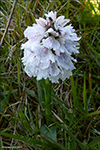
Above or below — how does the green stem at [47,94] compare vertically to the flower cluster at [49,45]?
below

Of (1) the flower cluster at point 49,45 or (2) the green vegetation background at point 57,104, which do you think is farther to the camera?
(2) the green vegetation background at point 57,104

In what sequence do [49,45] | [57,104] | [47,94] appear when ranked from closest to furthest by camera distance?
[49,45], [47,94], [57,104]

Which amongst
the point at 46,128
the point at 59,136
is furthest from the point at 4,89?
the point at 59,136

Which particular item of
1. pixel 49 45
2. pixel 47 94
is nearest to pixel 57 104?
pixel 47 94

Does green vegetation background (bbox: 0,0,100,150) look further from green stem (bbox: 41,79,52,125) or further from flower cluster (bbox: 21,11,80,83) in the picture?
flower cluster (bbox: 21,11,80,83)

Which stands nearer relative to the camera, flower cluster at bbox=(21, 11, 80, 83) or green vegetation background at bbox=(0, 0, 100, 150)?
flower cluster at bbox=(21, 11, 80, 83)

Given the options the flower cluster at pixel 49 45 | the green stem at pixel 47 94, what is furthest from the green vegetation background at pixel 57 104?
the flower cluster at pixel 49 45

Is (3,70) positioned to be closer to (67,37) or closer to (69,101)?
(69,101)

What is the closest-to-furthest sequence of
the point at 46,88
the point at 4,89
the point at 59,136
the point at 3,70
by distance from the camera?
1. the point at 46,88
2. the point at 59,136
3. the point at 4,89
4. the point at 3,70

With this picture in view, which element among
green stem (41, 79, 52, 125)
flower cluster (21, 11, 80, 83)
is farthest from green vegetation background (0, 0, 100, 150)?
flower cluster (21, 11, 80, 83)

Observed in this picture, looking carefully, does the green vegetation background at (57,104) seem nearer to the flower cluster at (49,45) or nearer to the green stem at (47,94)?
the green stem at (47,94)

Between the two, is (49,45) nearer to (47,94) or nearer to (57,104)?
(47,94)
